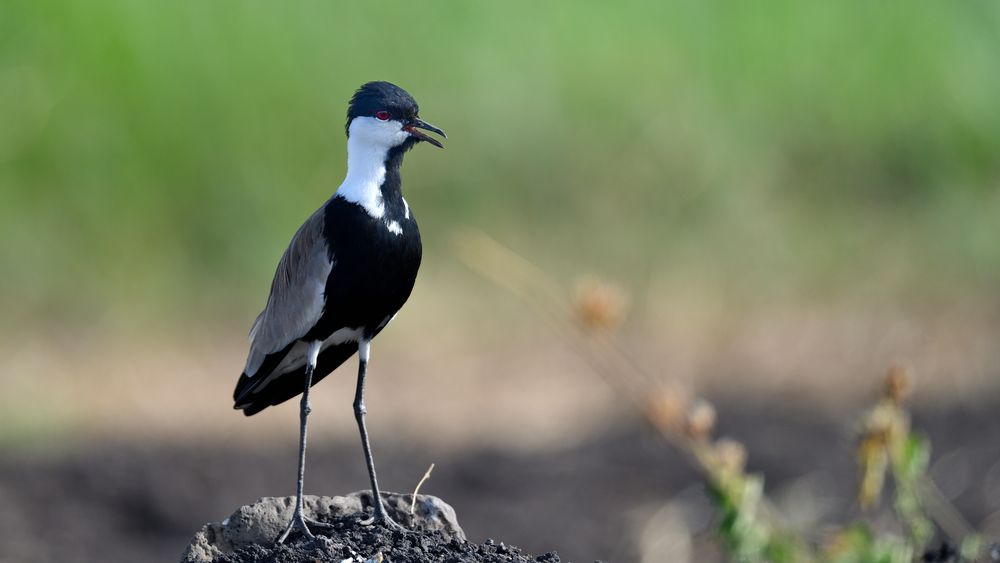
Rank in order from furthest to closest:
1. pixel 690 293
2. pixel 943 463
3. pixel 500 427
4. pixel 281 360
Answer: pixel 690 293, pixel 500 427, pixel 943 463, pixel 281 360

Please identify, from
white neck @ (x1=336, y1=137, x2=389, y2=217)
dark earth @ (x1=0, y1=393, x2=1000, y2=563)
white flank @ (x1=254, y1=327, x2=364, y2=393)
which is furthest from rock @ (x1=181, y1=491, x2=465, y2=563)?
dark earth @ (x1=0, y1=393, x2=1000, y2=563)

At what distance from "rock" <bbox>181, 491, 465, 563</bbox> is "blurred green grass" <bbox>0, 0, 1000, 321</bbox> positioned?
506 cm

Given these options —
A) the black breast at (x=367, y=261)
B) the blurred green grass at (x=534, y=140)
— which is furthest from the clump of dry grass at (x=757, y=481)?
the blurred green grass at (x=534, y=140)

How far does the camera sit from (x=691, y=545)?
19.2 feet

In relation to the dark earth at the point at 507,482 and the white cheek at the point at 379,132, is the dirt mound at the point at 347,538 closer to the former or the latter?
the white cheek at the point at 379,132

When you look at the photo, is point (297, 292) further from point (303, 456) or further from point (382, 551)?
point (382, 551)

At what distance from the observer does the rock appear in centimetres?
343

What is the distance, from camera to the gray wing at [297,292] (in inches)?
146

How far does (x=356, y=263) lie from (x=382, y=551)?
80cm

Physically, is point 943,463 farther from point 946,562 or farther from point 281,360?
point 281,360

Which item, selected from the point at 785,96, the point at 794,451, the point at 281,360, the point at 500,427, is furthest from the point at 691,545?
the point at 785,96

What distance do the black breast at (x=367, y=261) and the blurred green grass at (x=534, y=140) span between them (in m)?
5.01

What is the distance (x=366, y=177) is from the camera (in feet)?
12.1

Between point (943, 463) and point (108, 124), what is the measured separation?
5006 millimetres
